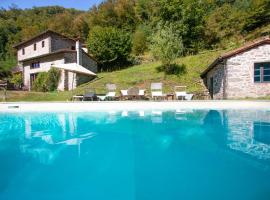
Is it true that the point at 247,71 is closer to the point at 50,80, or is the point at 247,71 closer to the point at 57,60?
the point at 50,80

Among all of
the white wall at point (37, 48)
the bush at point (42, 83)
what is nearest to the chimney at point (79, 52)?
the white wall at point (37, 48)

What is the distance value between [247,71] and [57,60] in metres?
A: 21.9

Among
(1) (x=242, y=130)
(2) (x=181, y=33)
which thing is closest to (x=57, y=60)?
(2) (x=181, y=33)

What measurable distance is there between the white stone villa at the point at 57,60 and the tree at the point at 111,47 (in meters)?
2.25

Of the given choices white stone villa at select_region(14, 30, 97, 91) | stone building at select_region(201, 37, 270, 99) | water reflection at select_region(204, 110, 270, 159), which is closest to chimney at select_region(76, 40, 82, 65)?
white stone villa at select_region(14, 30, 97, 91)

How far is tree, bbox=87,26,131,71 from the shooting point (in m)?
38.2

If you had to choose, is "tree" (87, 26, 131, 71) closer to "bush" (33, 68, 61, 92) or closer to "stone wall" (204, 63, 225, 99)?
"bush" (33, 68, 61, 92)

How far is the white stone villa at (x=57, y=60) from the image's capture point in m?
28.2

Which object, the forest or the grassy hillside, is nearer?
the grassy hillside

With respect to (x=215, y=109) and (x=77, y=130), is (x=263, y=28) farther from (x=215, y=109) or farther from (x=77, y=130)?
(x=77, y=130)

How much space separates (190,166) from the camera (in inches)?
214

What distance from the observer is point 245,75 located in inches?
712

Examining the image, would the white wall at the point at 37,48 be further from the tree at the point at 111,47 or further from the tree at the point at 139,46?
the tree at the point at 139,46

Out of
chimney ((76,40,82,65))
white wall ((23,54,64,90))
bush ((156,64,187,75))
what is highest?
chimney ((76,40,82,65))
